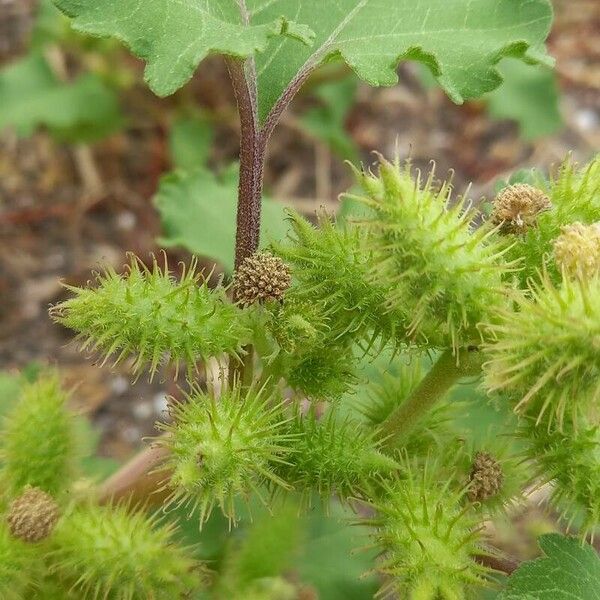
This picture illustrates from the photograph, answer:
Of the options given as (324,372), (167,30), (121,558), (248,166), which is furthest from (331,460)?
(167,30)

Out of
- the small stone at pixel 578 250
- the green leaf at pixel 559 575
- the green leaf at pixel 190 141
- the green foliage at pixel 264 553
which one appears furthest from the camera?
the green leaf at pixel 190 141

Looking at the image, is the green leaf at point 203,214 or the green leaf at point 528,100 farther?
the green leaf at point 528,100

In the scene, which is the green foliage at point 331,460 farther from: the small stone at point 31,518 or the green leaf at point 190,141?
the green leaf at point 190,141

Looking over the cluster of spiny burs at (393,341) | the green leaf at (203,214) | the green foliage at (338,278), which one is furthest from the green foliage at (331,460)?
the green leaf at (203,214)

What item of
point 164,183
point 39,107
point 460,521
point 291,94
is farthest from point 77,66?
point 460,521

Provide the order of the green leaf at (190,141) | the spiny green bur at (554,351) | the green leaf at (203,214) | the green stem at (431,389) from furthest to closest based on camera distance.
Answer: the green leaf at (190,141) → the green leaf at (203,214) → the green stem at (431,389) → the spiny green bur at (554,351)

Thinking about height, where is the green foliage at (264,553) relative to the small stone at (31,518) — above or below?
below

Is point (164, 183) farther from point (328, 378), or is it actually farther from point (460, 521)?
point (460, 521)
